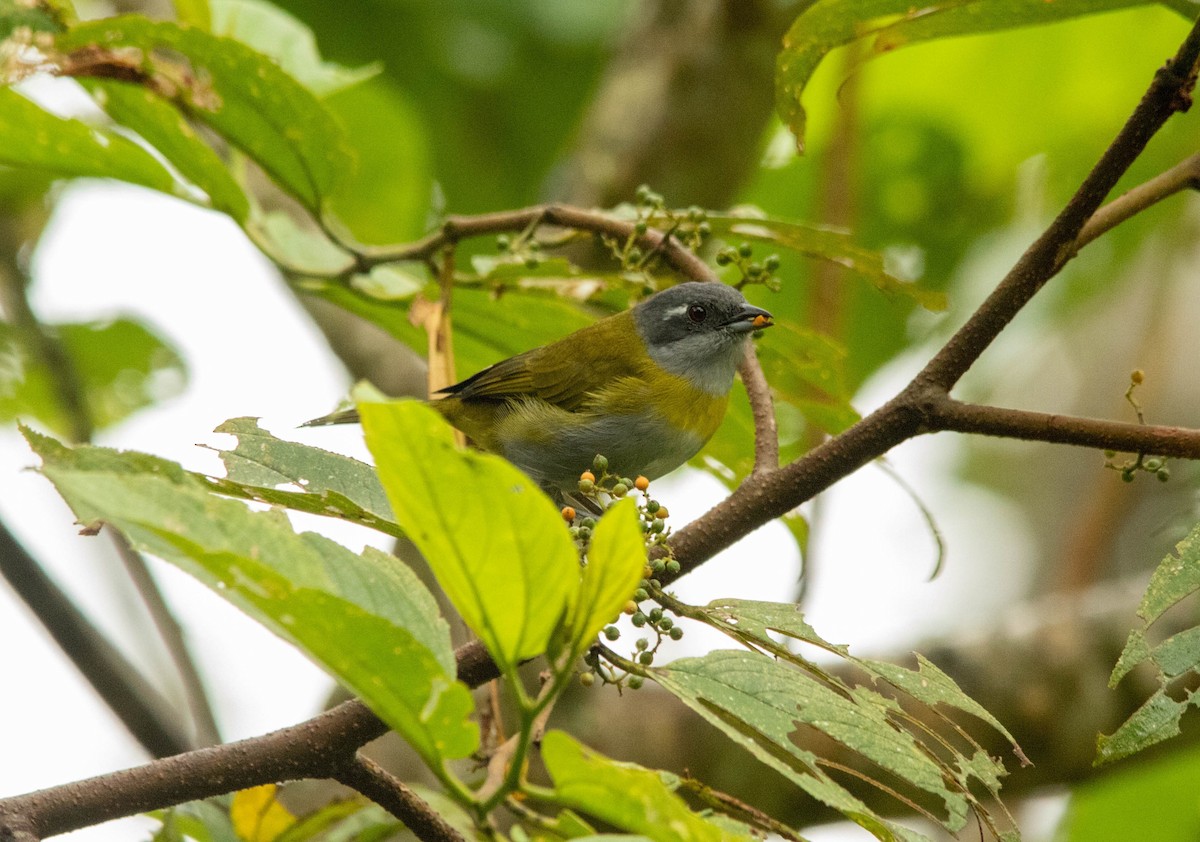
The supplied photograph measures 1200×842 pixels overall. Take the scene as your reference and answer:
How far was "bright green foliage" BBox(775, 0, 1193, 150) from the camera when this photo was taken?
2.14 metres

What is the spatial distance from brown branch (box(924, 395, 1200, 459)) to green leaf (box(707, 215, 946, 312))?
893 mm

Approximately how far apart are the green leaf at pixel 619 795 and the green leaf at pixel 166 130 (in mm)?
2039

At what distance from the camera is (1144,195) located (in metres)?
2.13

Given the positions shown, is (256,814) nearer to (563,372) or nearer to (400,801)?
(400,801)

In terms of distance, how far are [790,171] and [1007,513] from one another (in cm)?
500

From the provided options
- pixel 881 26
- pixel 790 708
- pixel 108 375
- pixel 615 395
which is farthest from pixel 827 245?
pixel 108 375

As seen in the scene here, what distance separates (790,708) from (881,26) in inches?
51.3

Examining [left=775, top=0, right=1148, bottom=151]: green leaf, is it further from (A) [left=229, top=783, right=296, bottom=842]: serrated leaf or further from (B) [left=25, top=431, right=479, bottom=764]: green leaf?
(A) [left=229, top=783, right=296, bottom=842]: serrated leaf

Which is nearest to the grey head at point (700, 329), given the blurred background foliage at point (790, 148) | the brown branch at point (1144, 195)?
the blurred background foliage at point (790, 148)

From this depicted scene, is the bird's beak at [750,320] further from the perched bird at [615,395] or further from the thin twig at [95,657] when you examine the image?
the thin twig at [95,657]

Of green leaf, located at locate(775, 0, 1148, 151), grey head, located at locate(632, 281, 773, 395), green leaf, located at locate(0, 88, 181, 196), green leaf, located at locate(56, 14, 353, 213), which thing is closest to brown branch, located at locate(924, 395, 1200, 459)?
green leaf, located at locate(775, 0, 1148, 151)

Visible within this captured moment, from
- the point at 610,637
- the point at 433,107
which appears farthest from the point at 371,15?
the point at 610,637

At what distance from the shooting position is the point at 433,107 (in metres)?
5.78

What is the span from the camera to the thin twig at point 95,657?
292 cm
